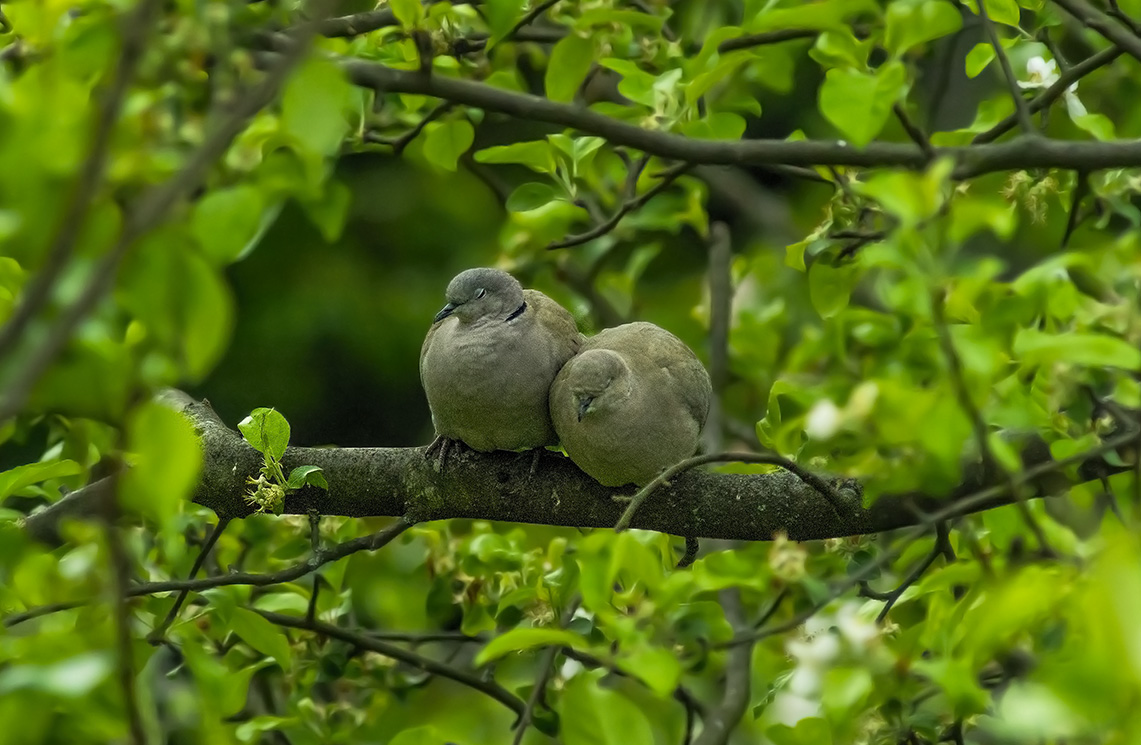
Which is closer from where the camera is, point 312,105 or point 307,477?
point 312,105

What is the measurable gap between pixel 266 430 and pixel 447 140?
0.63 meters

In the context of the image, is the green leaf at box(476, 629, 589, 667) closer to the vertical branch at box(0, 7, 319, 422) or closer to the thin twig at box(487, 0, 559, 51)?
the vertical branch at box(0, 7, 319, 422)

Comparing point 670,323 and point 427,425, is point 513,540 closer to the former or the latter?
point 670,323

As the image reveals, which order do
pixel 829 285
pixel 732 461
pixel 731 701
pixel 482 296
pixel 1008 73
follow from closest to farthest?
pixel 732 461, pixel 1008 73, pixel 829 285, pixel 731 701, pixel 482 296

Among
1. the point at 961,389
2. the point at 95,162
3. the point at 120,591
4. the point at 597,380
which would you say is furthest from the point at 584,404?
the point at 95,162

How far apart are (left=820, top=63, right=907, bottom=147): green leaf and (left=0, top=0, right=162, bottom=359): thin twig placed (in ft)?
3.43

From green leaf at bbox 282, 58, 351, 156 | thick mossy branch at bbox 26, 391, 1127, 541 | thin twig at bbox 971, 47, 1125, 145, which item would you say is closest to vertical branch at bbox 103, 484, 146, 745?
green leaf at bbox 282, 58, 351, 156

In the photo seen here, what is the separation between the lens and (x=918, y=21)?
5.66 ft

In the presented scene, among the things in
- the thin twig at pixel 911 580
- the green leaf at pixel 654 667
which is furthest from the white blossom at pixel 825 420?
the thin twig at pixel 911 580

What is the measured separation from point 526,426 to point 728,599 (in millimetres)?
763

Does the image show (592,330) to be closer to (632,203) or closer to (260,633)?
(632,203)

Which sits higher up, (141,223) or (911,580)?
(141,223)

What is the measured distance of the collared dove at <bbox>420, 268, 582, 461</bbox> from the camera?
8.05 ft

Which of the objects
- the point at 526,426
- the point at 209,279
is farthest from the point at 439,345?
the point at 209,279
